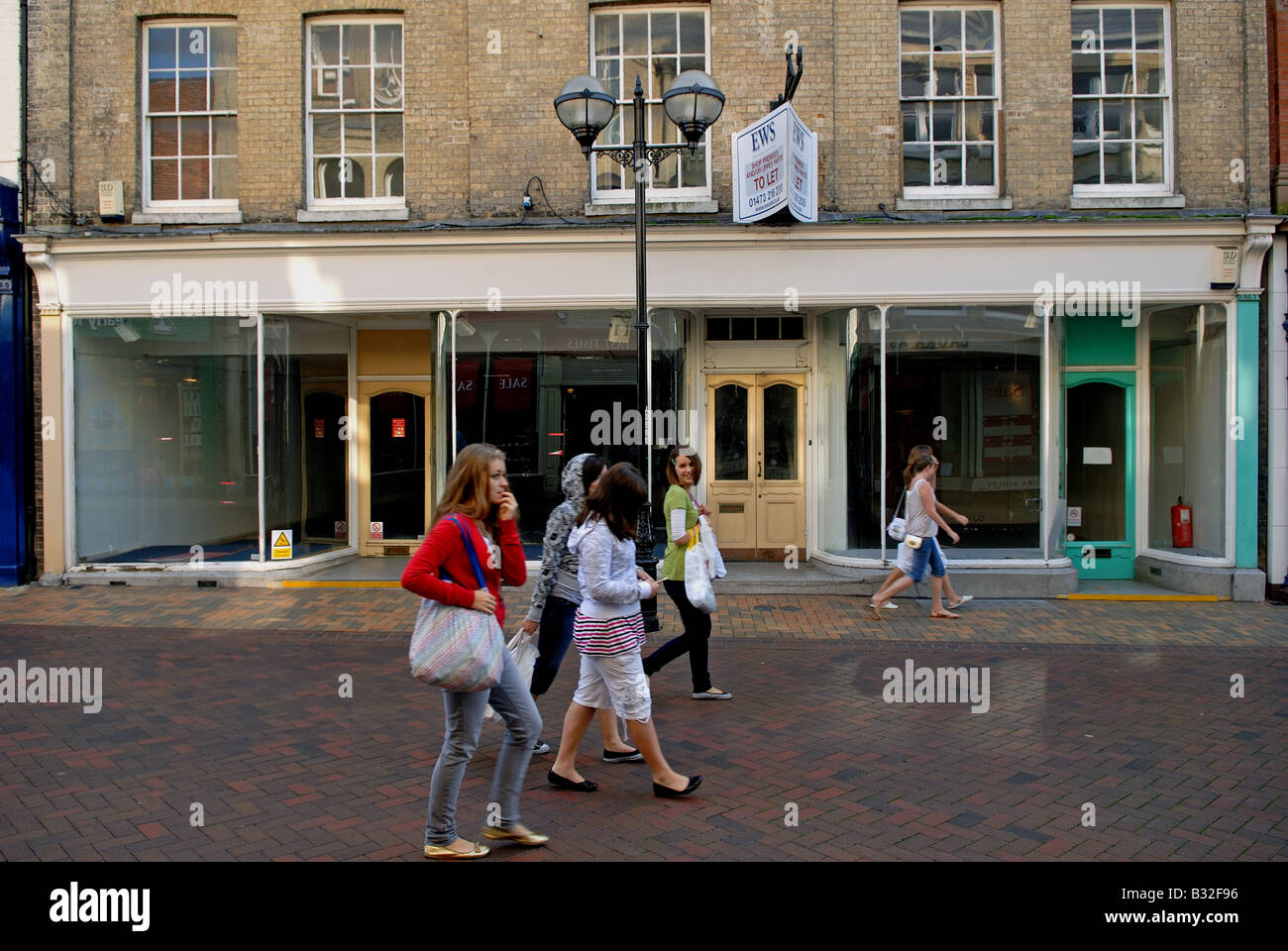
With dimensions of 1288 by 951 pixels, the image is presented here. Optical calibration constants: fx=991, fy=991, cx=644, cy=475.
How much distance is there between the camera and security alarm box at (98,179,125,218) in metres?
12.1

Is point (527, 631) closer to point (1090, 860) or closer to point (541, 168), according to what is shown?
point (1090, 860)

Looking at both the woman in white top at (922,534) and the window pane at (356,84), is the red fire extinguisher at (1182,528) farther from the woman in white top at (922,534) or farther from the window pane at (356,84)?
the window pane at (356,84)

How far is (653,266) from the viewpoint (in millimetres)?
11906

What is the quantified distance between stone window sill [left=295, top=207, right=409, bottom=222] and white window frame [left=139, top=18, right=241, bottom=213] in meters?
0.95

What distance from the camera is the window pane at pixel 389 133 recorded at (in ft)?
40.7

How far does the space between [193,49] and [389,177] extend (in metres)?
2.94

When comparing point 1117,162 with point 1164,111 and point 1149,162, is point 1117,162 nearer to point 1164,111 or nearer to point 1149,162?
point 1149,162

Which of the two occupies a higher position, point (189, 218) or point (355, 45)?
point (355, 45)

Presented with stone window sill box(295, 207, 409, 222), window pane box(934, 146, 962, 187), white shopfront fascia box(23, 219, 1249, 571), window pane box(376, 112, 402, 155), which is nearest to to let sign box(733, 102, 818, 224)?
white shopfront fascia box(23, 219, 1249, 571)

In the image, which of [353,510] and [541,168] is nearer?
[541,168]

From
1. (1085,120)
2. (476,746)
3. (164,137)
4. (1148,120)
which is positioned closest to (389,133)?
(164,137)

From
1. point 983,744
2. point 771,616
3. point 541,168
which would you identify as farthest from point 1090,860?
point 541,168

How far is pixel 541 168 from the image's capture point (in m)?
12.1

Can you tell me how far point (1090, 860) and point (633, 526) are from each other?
2.73m
